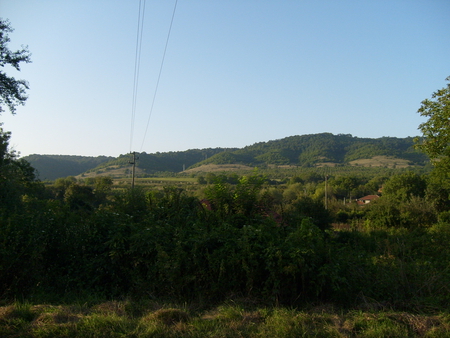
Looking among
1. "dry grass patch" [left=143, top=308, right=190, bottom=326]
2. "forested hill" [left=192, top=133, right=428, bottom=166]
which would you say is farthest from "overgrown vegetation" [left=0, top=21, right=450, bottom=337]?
"forested hill" [left=192, top=133, right=428, bottom=166]

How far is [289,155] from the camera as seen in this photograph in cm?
14800

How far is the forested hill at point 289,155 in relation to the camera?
103750mm

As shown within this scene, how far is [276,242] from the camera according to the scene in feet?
18.3

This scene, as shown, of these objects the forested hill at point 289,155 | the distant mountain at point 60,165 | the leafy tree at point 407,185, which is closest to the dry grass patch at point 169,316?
the leafy tree at point 407,185

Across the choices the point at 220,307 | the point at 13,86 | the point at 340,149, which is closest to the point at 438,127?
the point at 220,307

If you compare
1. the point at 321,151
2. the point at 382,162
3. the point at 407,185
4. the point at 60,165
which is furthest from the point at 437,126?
the point at 321,151

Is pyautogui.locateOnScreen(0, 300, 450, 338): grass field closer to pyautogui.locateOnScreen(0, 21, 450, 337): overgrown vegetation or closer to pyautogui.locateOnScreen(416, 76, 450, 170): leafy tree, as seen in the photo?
pyautogui.locateOnScreen(0, 21, 450, 337): overgrown vegetation

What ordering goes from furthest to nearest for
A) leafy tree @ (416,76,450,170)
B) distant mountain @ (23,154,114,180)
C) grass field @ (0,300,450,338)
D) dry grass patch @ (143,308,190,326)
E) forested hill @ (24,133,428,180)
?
forested hill @ (24,133,428,180) < distant mountain @ (23,154,114,180) < leafy tree @ (416,76,450,170) < dry grass patch @ (143,308,190,326) < grass field @ (0,300,450,338)

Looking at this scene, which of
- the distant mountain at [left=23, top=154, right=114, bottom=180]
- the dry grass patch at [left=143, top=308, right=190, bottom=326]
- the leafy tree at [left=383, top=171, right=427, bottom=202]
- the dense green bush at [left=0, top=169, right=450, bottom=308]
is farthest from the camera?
the distant mountain at [left=23, top=154, right=114, bottom=180]

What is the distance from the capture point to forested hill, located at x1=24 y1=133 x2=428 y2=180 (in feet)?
340

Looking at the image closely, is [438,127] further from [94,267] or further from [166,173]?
[166,173]

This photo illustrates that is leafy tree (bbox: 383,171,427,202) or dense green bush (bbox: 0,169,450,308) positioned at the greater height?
dense green bush (bbox: 0,169,450,308)

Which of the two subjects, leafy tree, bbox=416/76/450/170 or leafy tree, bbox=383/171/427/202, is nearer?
leafy tree, bbox=416/76/450/170

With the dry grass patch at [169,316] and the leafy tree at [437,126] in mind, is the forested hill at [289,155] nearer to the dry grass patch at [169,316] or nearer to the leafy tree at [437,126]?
the leafy tree at [437,126]
